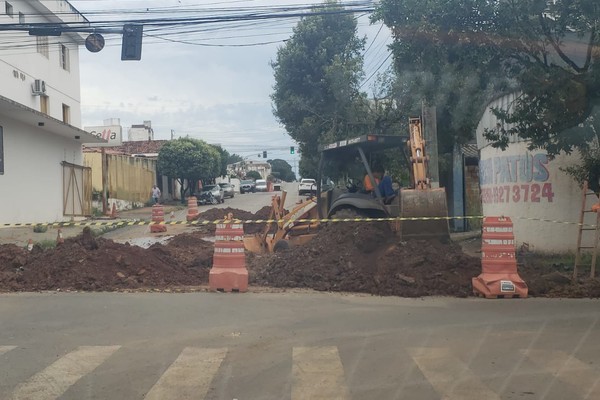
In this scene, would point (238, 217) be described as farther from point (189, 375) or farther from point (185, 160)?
point (185, 160)

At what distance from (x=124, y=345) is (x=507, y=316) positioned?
198 inches

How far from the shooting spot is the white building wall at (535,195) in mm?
13992

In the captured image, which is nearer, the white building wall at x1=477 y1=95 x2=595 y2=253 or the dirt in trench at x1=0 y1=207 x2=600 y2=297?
the dirt in trench at x1=0 y1=207 x2=600 y2=297

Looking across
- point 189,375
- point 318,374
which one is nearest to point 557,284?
point 318,374

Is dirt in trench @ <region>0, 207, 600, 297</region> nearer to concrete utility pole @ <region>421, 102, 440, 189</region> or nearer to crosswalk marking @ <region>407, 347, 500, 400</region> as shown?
crosswalk marking @ <region>407, 347, 500, 400</region>

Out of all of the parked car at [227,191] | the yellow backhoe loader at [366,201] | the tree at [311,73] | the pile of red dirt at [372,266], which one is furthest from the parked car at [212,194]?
the pile of red dirt at [372,266]

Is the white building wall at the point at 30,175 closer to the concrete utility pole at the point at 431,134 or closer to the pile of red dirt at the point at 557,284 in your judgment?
the concrete utility pole at the point at 431,134

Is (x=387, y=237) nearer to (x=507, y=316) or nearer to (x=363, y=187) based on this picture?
(x=363, y=187)

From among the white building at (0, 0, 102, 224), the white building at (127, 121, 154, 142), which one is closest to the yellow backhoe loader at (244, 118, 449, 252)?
the white building at (0, 0, 102, 224)

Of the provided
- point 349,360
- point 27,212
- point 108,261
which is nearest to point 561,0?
point 349,360

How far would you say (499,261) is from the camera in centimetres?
998

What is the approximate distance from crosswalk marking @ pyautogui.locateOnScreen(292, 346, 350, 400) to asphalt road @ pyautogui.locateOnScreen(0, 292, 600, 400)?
0.02 meters

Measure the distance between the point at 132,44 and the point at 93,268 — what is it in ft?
24.8

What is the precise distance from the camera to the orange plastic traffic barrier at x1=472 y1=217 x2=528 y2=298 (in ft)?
32.5
